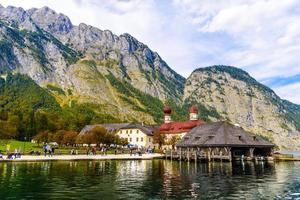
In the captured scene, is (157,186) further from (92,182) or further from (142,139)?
(142,139)

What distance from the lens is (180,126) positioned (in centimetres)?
16538

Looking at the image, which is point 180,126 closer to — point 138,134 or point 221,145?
point 138,134

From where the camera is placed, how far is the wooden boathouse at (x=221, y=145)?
92.1m

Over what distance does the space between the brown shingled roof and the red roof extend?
51.3m

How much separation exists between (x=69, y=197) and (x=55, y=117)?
168 meters

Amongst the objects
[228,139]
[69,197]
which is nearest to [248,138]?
[228,139]

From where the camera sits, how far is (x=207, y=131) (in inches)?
4085

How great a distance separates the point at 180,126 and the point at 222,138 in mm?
72734

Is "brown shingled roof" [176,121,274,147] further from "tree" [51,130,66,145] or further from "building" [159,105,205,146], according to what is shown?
"tree" [51,130,66,145]

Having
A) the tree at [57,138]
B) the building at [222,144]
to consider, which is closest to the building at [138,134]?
the tree at [57,138]

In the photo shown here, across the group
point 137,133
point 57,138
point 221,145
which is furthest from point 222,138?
point 137,133

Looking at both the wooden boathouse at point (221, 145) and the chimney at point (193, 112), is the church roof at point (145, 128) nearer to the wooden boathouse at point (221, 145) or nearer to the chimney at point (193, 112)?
the chimney at point (193, 112)

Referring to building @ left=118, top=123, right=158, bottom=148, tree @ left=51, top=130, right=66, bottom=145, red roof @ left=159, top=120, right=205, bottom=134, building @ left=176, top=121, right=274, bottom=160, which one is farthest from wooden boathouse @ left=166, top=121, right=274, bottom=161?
building @ left=118, top=123, right=158, bottom=148

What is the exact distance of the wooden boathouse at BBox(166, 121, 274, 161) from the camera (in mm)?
92062
